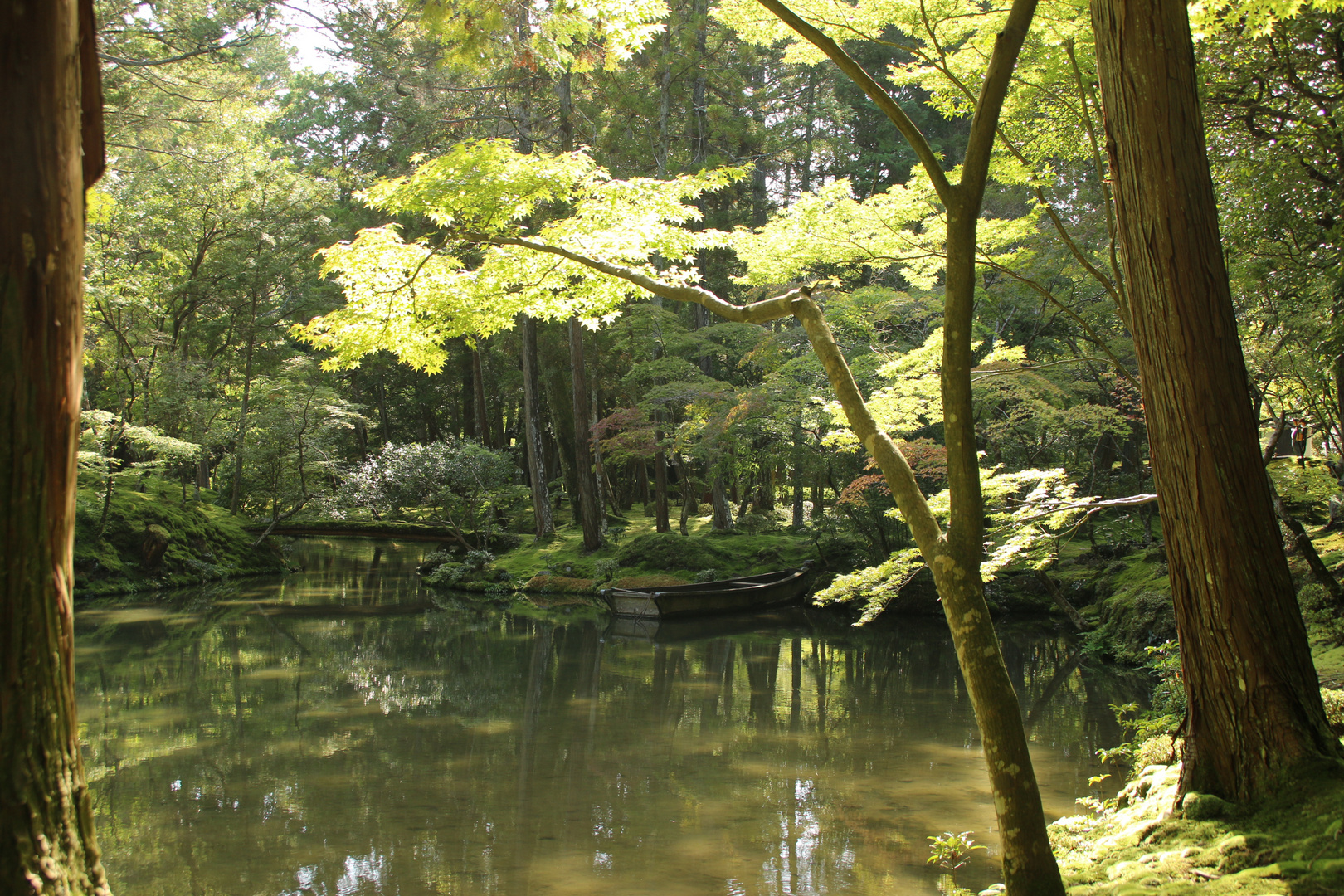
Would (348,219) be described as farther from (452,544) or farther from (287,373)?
(452,544)

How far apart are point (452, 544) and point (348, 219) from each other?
9.80 m

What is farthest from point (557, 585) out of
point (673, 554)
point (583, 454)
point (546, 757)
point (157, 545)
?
point (546, 757)

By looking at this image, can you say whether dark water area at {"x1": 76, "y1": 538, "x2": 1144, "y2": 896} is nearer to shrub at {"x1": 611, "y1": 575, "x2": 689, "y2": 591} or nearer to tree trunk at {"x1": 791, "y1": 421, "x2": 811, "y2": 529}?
shrub at {"x1": 611, "y1": 575, "x2": 689, "y2": 591}

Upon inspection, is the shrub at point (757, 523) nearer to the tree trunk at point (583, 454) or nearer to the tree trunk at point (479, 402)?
the tree trunk at point (583, 454)

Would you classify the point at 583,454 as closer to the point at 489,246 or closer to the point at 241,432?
the point at 241,432

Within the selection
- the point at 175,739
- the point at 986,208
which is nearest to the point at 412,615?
the point at 175,739

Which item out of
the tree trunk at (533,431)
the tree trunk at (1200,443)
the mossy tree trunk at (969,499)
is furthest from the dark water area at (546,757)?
the tree trunk at (533,431)

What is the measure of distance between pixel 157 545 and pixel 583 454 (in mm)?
8392

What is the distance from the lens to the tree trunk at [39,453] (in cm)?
168

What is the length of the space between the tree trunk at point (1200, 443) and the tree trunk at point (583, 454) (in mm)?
14513

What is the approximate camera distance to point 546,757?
6.65 meters

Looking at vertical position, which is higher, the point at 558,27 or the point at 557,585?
the point at 558,27

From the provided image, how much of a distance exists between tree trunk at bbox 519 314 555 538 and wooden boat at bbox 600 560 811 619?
201 inches

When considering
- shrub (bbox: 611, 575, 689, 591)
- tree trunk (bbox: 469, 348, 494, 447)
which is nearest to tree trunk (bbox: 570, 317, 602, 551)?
shrub (bbox: 611, 575, 689, 591)
